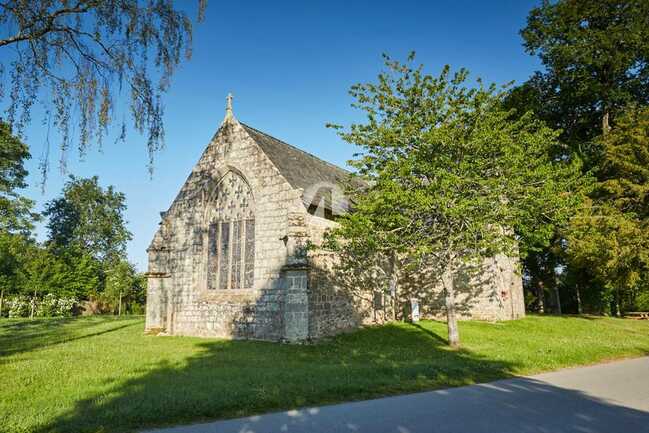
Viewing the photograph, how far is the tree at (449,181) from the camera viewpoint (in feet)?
39.9

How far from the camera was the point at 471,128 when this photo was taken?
511 inches

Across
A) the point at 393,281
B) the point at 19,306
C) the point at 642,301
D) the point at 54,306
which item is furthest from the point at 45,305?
the point at 642,301

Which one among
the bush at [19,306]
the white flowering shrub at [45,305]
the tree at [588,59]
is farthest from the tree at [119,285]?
the tree at [588,59]

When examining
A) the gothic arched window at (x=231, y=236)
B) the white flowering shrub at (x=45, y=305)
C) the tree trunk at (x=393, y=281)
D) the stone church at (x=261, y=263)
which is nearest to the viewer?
the stone church at (x=261, y=263)

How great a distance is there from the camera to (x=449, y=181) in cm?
1166

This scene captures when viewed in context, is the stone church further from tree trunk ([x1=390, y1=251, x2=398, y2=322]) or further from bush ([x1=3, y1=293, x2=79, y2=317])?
bush ([x1=3, y1=293, x2=79, y2=317])

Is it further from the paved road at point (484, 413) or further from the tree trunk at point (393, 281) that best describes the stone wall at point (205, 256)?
the paved road at point (484, 413)

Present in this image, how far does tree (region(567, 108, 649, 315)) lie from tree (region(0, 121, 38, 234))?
1497 inches

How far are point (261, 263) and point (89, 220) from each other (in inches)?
1738

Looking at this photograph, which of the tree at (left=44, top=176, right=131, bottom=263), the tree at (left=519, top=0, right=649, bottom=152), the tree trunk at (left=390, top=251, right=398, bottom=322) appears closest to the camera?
the tree trunk at (left=390, top=251, right=398, bottom=322)

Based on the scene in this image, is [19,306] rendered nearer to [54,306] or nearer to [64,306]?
[54,306]

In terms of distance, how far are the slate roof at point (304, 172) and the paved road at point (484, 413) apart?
951cm

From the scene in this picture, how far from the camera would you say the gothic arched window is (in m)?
16.4

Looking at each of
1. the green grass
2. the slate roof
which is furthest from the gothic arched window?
the green grass
